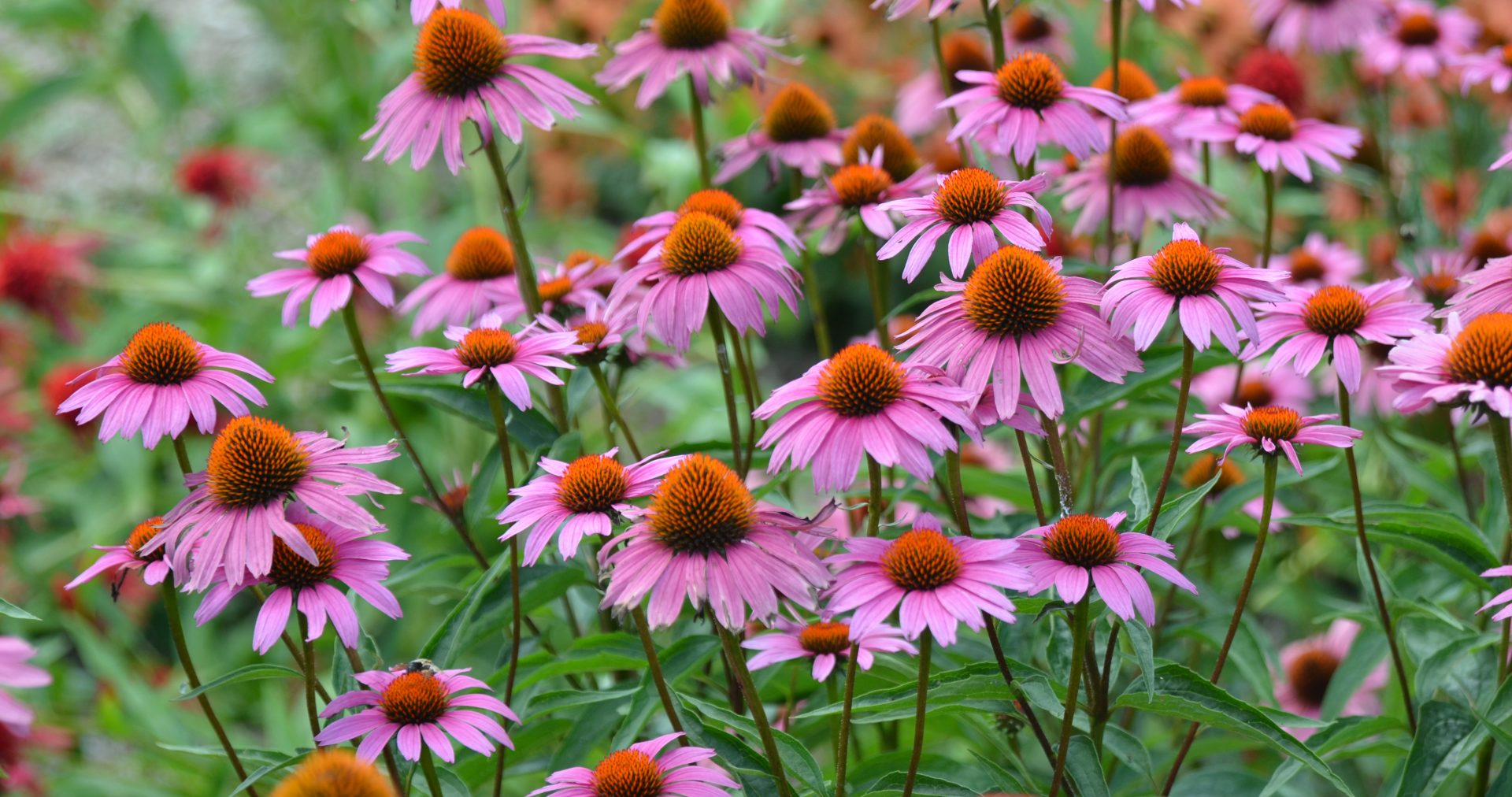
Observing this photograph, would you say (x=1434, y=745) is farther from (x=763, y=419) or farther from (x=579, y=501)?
(x=579, y=501)

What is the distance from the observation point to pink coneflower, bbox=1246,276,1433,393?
1.14 meters

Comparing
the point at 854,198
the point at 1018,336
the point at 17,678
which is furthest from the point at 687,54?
the point at 17,678

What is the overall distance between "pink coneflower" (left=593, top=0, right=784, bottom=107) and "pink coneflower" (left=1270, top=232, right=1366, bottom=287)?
89cm

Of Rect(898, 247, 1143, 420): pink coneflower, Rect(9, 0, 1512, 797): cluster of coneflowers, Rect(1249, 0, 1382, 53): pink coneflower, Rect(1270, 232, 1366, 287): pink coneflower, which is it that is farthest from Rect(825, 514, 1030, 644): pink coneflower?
Rect(1249, 0, 1382, 53): pink coneflower

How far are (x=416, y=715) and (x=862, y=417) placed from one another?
422mm

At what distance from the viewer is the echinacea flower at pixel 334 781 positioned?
2.39 feet

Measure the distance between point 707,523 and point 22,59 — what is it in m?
5.17

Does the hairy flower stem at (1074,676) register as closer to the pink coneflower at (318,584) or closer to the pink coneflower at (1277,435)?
the pink coneflower at (1277,435)

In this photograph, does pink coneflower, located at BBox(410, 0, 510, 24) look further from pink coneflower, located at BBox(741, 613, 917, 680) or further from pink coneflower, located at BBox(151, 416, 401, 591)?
pink coneflower, located at BBox(741, 613, 917, 680)

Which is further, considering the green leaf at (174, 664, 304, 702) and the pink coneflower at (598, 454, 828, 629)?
the green leaf at (174, 664, 304, 702)

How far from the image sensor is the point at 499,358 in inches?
46.4

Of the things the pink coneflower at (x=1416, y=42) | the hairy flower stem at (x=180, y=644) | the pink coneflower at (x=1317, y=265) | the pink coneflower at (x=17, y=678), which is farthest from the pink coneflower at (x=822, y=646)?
the pink coneflower at (x=1416, y=42)

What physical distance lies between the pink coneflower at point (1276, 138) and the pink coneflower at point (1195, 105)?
2cm

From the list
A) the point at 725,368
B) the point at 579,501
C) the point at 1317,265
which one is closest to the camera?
the point at 579,501
